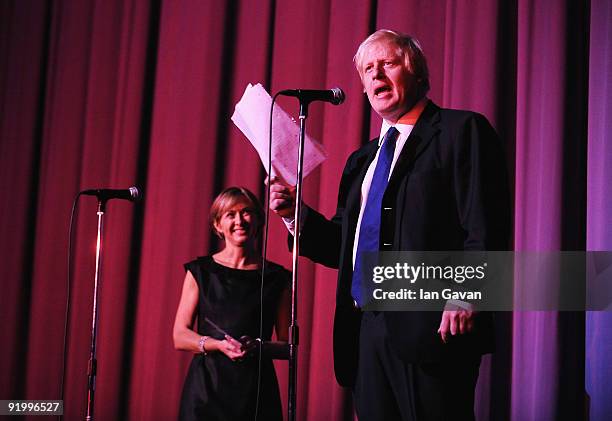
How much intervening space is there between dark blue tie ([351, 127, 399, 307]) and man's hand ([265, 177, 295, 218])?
0.60ft

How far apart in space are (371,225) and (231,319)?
112 centimetres

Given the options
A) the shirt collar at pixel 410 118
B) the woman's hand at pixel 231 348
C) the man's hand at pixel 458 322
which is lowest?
the woman's hand at pixel 231 348

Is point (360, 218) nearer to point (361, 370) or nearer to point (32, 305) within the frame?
point (361, 370)

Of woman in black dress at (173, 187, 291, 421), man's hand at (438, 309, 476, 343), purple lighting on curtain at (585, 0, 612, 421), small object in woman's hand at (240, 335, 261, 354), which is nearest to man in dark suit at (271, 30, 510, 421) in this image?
man's hand at (438, 309, 476, 343)

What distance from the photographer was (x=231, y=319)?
2.69 metres

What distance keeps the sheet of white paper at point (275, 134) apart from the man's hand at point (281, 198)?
0.11 ft

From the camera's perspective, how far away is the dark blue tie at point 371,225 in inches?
66.4

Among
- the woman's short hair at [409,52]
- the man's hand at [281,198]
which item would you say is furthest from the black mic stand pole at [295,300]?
the woman's short hair at [409,52]

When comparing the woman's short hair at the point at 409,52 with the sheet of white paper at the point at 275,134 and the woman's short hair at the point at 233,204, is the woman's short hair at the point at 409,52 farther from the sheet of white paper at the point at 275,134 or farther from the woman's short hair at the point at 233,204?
the woman's short hair at the point at 233,204

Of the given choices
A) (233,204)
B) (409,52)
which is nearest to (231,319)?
(233,204)

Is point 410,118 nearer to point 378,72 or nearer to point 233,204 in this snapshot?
point 378,72

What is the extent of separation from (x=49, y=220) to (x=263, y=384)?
1894 millimetres

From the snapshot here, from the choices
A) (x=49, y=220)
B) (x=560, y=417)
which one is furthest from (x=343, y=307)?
(x=49, y=220)

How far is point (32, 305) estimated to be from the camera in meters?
3.90
